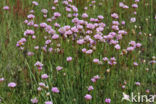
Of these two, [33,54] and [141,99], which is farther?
[33,54]

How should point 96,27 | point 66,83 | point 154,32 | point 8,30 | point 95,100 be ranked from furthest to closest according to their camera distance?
1. point 154,32
2. point 8,30
3. point 96,27
4. point 66,83
5. point 95,100

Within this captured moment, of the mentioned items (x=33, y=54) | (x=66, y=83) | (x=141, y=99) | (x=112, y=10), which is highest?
(x=112, y=10)

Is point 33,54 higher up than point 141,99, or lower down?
higher up

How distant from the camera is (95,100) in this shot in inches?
93.7

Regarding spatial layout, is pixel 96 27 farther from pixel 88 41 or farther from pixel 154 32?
pixel 154 32

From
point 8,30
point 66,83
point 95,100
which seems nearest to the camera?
point 95,100

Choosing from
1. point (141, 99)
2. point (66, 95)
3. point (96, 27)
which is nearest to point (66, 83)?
point (66, 95)

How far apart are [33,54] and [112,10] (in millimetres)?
2048

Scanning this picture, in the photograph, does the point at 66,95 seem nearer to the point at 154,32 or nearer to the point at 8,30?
the point at 8,30

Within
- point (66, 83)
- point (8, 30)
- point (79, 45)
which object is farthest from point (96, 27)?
point (8, 30)

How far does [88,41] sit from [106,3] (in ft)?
6.81

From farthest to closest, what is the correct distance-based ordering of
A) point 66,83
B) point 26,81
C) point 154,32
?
point 154,32 → point 26,81 → point 66,83

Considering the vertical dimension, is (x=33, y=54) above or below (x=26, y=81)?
above

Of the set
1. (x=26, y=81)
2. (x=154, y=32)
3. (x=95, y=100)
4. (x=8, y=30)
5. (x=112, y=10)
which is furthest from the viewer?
(x=112, y=10)
